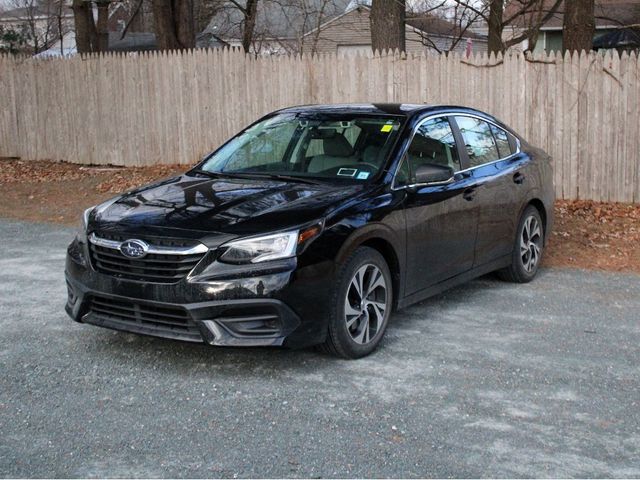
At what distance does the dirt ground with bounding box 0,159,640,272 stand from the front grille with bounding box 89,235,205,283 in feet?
15.9

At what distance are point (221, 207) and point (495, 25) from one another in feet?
54.0

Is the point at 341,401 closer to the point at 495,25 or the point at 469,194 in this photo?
the point at 469,194

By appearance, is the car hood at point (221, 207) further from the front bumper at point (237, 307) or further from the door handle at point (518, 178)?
the door handle at point (518, 178)

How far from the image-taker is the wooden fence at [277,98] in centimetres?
1199

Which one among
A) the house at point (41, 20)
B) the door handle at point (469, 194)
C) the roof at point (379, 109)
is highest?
the house at point (41, 20)

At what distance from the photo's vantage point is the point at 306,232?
5.28m

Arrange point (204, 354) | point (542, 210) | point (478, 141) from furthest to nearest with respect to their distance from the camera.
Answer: point (542, 210), point (478, 141), point (204, 354)

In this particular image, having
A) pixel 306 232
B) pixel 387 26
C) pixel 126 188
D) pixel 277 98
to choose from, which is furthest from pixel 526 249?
pixel 126 188

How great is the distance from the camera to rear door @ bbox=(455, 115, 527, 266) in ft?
23.3

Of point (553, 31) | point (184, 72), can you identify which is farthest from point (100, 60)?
point (553, 31)

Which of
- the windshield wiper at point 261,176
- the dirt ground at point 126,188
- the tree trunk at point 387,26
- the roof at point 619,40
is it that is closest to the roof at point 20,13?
the roof at point 619,40

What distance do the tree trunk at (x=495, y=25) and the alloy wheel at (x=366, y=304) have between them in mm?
15592

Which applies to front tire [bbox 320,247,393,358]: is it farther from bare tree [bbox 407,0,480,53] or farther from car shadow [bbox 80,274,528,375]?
bare tree [bbox 407,0,480,53]

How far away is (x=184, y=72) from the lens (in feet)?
50.8
